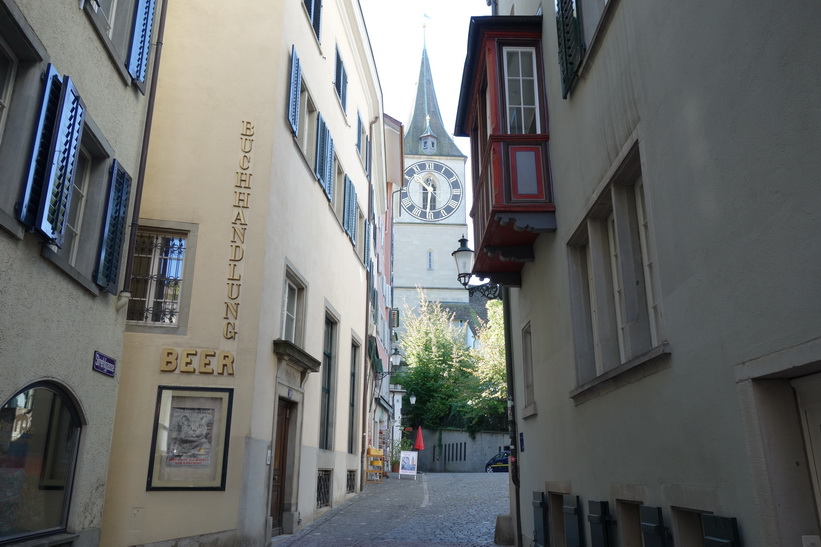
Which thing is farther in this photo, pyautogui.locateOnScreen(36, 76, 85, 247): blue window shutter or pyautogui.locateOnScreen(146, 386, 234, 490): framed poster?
pyautogui.locateOnScreen(146, 386, 234, 490): framed poster

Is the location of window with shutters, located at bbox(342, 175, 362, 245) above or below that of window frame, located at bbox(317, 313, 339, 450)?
above

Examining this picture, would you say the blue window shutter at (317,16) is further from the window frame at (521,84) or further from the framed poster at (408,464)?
the framed poster at (408,464)

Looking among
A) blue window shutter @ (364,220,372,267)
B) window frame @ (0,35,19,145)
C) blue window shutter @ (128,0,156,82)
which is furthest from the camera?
blue window shutter @ (364,220,372,267)

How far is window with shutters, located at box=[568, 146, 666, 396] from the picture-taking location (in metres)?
5.77

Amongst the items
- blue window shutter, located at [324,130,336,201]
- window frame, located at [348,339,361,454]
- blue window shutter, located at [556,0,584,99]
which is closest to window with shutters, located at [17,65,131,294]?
blue window shutter, located at [556,0,584,99]

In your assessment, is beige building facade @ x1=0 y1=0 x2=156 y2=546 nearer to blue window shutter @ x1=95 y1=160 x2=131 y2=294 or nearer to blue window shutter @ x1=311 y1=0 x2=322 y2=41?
blue window shutter @ x1=95 y1=160 x2=131 y2=294

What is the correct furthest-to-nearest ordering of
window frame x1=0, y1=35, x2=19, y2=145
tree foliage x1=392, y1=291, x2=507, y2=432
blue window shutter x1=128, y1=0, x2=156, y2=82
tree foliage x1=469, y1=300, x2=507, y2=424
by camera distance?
1. tree foliage x1=392, y1=291, x2=507, y2=432
2. tree foliage x1=469, y1=300, x2=507, y2=424
3. blue window shutter x1=128, y1=0, x2=156, y2=82
4. window frame x1=0, y1=35, x2=19, y2=145

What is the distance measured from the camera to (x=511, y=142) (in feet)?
28.4

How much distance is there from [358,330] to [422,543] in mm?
9244

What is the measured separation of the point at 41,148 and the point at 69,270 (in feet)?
4.05

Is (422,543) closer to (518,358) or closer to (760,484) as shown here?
(518,358)

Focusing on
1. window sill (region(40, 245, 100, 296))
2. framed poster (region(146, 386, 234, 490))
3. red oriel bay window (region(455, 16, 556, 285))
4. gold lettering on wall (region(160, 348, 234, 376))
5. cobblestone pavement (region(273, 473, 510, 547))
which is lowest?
cobblestone pavement (region(273, 473, 510, 547))

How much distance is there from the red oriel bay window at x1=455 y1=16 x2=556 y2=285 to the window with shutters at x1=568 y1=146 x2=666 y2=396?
1012 mm

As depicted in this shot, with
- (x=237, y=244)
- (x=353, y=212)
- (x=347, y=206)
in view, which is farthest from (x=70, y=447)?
(x=353, y=212)
